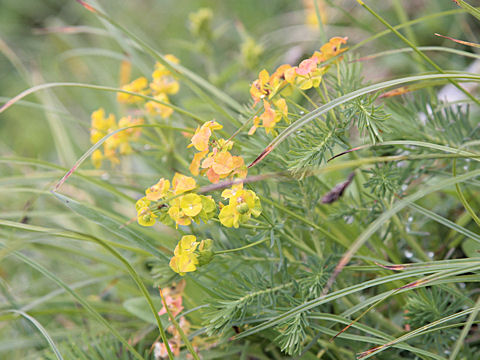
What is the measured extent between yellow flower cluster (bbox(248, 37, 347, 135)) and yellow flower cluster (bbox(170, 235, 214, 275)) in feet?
0.56

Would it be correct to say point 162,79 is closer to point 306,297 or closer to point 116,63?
point 306,297

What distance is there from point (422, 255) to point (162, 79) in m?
0.58

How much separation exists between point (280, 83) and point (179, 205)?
224mm

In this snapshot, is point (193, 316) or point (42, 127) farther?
point (42, 127)

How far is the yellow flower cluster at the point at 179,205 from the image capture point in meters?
0.58

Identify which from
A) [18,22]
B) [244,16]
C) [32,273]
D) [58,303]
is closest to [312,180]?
[58,303]

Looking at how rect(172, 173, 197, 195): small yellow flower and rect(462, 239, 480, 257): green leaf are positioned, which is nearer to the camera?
rect(172, 173, 197, 195): small yellow flower

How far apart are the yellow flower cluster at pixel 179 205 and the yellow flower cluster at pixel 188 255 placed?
0.03 m

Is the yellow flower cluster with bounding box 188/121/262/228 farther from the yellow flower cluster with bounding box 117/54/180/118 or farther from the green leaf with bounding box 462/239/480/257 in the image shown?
the green leaf with bounding box 462/239/480/257

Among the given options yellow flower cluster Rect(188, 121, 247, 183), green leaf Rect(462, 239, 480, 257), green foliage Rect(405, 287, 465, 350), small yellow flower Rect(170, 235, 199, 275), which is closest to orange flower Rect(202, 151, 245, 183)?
yellow flower cluster Rect(188, 121, 247, 183)

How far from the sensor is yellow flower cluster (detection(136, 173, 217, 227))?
0.58 m

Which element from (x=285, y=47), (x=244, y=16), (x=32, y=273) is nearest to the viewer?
(x=32, y=273)

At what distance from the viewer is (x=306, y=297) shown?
66 centimetres

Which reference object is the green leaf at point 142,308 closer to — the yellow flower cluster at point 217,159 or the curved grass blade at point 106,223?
the curved grass blade at point 106,223
